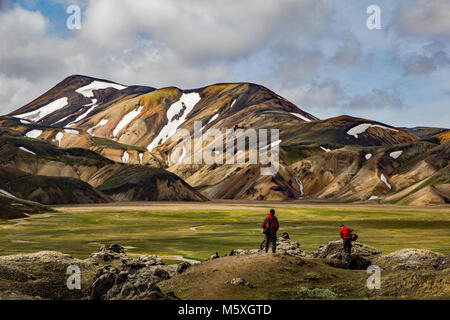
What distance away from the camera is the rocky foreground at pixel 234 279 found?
78.8 feet

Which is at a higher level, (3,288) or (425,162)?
(425,162)

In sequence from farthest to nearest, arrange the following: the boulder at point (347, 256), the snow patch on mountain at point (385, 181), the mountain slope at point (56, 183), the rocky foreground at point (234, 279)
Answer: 1. the snow patch on mountain at point (385, 181)
2. the mountain slope at point (56, 183)
3. the boulder at point (347, 256)
4. the rocky foreground at point (234, 279)

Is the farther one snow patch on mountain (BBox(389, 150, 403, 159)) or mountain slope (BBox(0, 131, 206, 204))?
snow patch on mountain (BBox(389, 150, 403, 159))

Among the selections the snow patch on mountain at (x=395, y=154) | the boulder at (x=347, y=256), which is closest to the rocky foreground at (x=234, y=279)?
the boulder at (x=347, y=256)

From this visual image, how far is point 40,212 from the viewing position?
111 metres

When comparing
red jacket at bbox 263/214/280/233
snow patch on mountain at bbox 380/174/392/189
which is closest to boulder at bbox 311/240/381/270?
red jacket at bbox 263/214/280/233

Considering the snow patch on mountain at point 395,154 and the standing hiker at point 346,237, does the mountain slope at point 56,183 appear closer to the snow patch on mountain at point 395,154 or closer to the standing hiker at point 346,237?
the snow patch on mountain at point 395,154

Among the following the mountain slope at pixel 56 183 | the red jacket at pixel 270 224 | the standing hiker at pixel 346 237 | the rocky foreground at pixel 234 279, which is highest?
the mountain slope at pixel 56 183

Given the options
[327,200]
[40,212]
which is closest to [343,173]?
[327,200]

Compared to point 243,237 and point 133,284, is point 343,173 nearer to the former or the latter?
point 243,237

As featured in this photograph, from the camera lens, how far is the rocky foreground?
24016 millimetres

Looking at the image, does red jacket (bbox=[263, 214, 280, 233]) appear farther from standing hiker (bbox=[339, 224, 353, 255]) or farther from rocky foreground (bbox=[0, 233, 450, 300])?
standing hiker (bbox=[339, 224, 353, 255])

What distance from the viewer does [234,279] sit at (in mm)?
25562

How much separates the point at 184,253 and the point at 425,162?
146 meters
